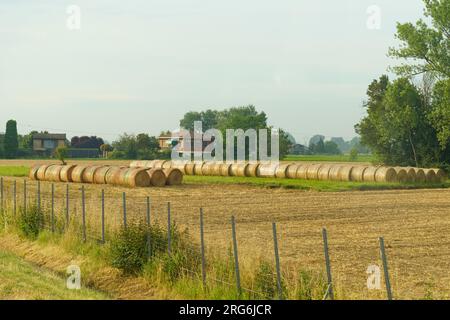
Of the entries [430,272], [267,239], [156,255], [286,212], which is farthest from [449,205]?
[156,255]

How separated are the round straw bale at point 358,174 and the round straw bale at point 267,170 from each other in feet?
23.6

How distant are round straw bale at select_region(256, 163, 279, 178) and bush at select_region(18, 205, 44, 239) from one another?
31.8 m

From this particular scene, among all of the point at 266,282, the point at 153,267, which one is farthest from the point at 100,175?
the point at 266,282

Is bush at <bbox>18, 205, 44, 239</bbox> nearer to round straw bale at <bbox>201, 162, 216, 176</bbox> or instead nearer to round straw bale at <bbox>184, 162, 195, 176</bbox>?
round straw bale at <bbox>201, 162, 216, 176</bbox>

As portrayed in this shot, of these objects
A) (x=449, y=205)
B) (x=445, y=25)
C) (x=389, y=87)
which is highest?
(x=445, y=25)

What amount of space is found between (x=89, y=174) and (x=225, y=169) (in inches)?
515

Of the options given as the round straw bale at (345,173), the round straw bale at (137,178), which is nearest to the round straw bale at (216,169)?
the round straw bale at (345,173)

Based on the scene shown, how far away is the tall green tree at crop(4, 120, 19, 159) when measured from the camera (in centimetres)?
11012

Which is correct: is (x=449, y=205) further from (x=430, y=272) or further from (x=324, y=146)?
(x=324, y=146)

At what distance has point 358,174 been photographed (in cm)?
4319

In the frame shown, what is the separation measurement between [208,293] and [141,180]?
28658 mm
